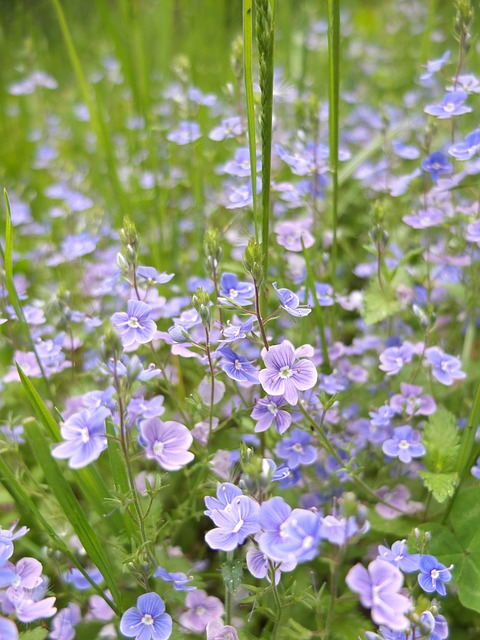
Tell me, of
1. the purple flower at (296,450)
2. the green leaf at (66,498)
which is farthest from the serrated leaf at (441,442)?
the green leaf at (66,498)

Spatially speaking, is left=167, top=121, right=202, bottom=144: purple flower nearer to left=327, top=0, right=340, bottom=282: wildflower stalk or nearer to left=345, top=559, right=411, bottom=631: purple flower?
left=327, top=0, right=340, bottom=282: wildflower stalk

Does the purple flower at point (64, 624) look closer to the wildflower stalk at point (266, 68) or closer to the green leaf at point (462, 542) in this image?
the green leaf at point (462, 542)

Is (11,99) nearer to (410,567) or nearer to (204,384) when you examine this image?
(204,384)

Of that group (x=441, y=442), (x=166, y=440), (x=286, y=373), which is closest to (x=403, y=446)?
(x=441, y=442)

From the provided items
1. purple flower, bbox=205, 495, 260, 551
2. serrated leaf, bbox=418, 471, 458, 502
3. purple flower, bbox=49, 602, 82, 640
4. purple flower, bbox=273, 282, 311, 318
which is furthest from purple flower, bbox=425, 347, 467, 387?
purple flower, bbox=49, 602, 82, 640

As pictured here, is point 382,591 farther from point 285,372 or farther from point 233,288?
point 233,288

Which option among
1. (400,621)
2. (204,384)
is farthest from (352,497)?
(204,384)
